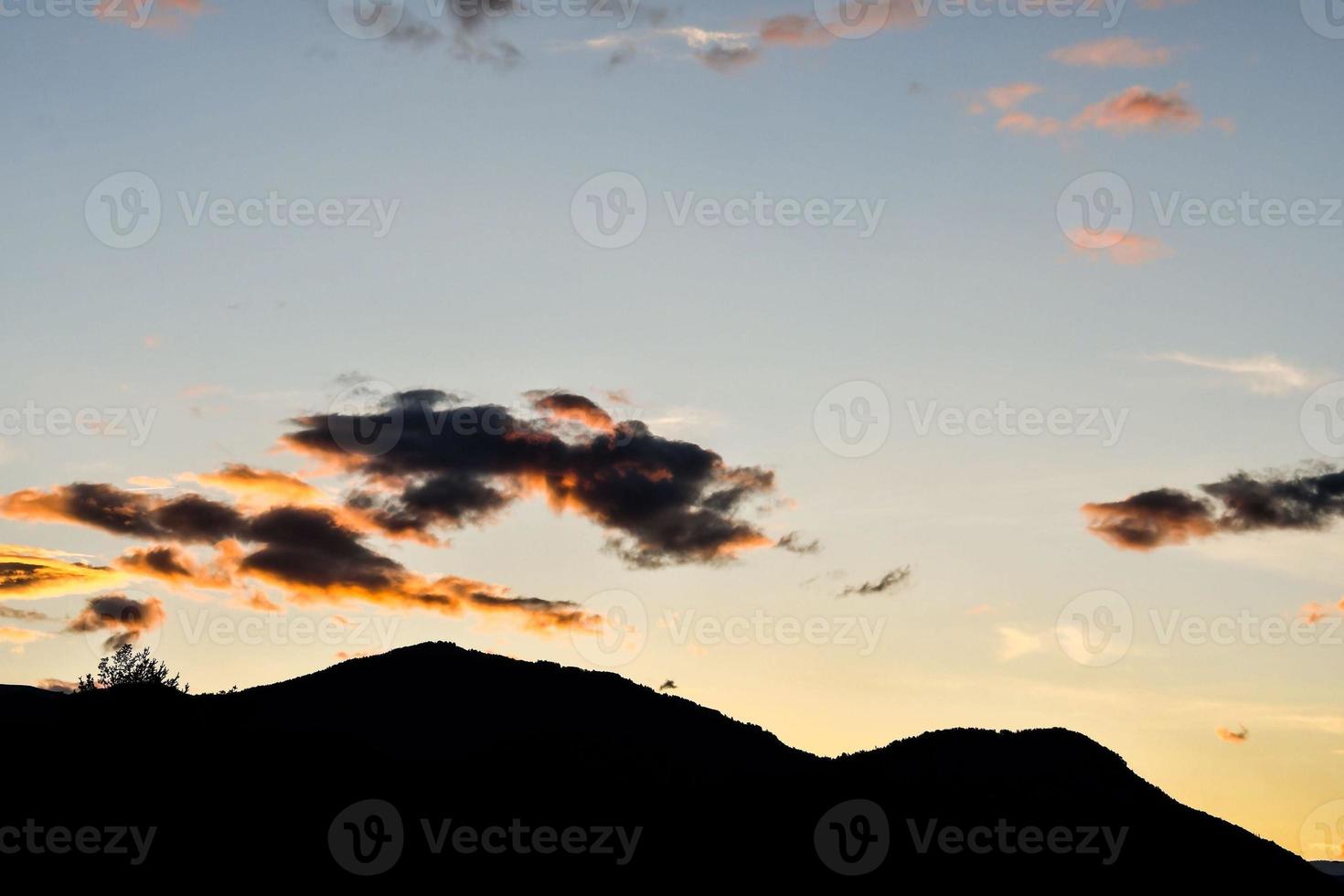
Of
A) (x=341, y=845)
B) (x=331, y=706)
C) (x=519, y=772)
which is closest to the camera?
(x=341, y=845)

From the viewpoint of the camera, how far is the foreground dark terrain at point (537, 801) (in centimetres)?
6412

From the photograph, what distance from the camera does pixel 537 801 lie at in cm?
7225

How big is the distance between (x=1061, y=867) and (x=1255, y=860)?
56.5 feet

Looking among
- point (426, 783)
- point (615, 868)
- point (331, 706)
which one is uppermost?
point (331, 706)

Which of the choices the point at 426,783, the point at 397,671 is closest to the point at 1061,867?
the point at 426,783

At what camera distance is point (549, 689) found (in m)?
88.5

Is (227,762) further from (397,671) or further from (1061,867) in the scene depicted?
(1061,867)

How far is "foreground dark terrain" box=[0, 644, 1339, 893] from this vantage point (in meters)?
64.1

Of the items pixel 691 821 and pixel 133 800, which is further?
pixel 691 821

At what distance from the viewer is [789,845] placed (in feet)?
228

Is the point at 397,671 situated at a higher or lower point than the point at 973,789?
higher

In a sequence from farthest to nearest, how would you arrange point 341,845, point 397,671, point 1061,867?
point 397,671
point 1061,867
point 341,845

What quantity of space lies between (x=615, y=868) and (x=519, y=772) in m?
10.6

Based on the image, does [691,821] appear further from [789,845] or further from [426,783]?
[426,783]
